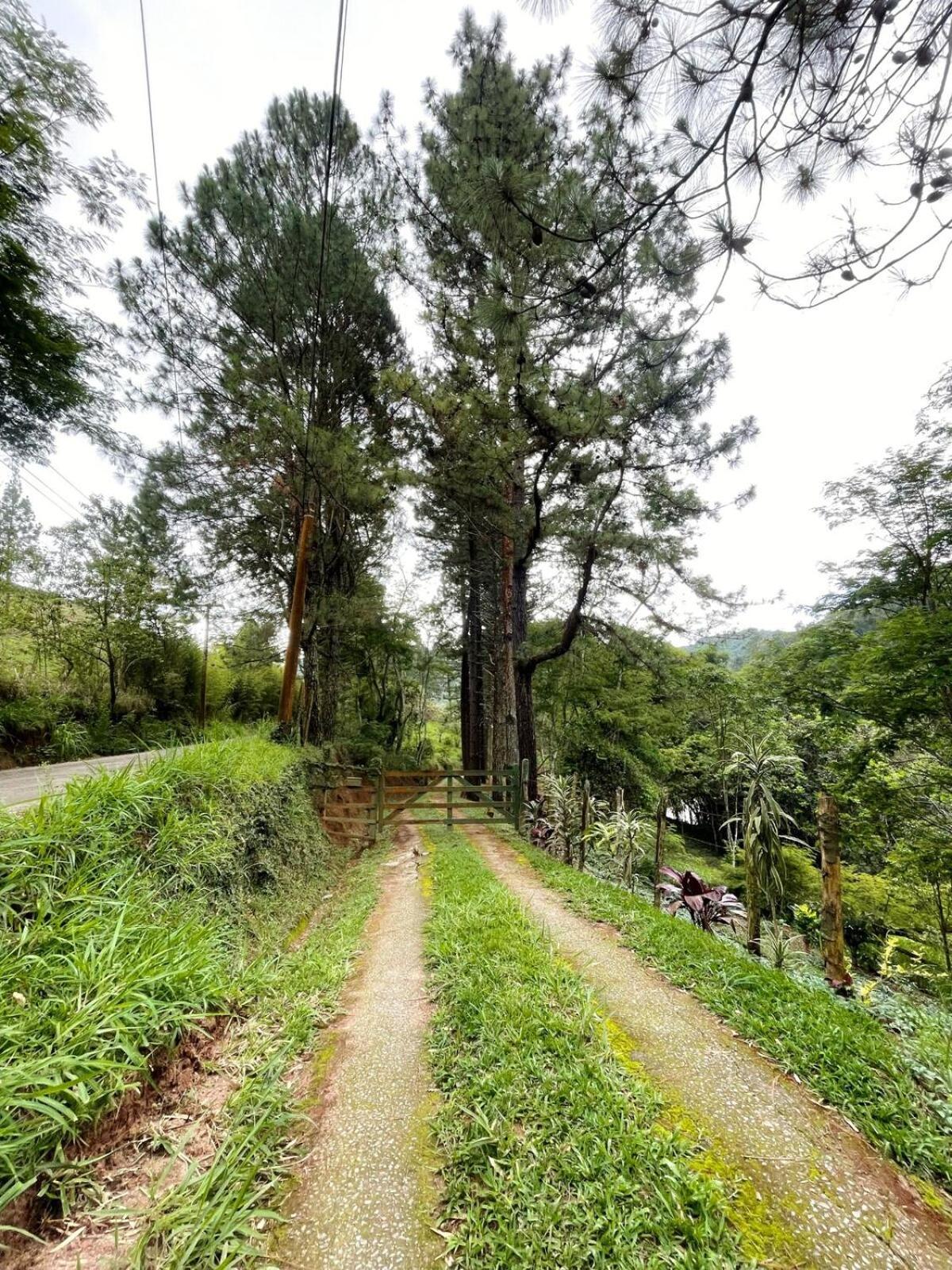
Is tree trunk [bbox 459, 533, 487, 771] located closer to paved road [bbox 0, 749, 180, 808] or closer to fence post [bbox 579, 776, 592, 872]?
fence post [bbox 579, 776, 592, 872]

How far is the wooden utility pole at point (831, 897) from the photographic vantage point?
287 centimetres

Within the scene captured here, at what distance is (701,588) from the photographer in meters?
7.27

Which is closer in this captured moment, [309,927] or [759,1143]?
[759,1143]

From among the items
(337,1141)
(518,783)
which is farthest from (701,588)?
(337,1141)

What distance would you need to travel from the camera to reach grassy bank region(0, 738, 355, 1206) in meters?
1.28

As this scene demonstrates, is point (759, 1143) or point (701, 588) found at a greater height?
point (701, 588)

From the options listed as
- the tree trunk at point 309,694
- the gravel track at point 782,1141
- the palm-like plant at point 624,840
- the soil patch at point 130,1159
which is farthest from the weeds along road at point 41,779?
the palm-like plant at point 624,840

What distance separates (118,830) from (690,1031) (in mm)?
3256

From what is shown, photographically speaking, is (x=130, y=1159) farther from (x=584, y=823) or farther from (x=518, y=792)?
(x=518, y=792)

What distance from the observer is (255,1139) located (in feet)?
5.06

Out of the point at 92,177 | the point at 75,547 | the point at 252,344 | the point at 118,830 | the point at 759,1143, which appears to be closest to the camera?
the point at 759,1143

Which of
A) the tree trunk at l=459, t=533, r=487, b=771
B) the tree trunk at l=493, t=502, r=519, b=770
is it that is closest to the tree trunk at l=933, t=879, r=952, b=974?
the tree trunk at l=493, t=502, r=519, b=770

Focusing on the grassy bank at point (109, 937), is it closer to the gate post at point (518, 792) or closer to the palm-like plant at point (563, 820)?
the palm-like plant at point (563, 820)

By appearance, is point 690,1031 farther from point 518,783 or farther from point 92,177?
point 92,177
